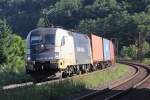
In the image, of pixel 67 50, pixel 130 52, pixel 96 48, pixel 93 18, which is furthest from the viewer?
pixel 93 18

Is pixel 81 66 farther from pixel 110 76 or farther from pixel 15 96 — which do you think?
pixel 15 96

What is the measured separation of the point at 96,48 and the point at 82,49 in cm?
627

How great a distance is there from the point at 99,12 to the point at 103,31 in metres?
33.8

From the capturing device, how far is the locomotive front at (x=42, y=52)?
28.9 m

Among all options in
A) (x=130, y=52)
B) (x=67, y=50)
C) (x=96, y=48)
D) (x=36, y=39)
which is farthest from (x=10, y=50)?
(x=130, y=52)

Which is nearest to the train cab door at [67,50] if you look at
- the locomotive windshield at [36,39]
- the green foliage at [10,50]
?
the locomotive windshield at [36,39]

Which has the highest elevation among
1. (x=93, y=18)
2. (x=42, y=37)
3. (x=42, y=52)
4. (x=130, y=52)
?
(x=93, y=18)

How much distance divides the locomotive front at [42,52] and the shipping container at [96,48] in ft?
33.9

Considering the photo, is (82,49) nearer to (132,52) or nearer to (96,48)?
(96,48)

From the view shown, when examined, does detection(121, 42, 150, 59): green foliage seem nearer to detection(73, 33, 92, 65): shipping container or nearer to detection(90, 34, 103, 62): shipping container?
detection(90, 34, 103, 62): shipping container

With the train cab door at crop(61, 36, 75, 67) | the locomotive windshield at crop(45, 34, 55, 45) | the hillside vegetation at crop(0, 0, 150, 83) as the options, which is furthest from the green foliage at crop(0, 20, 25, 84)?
the locomotive windshield at crop(45, 34, 55, 45)

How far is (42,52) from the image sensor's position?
2909 centimetres

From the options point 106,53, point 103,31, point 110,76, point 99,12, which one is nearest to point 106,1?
point 99,12

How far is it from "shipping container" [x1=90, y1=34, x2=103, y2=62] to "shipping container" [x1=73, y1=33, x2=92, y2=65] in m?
1.50
